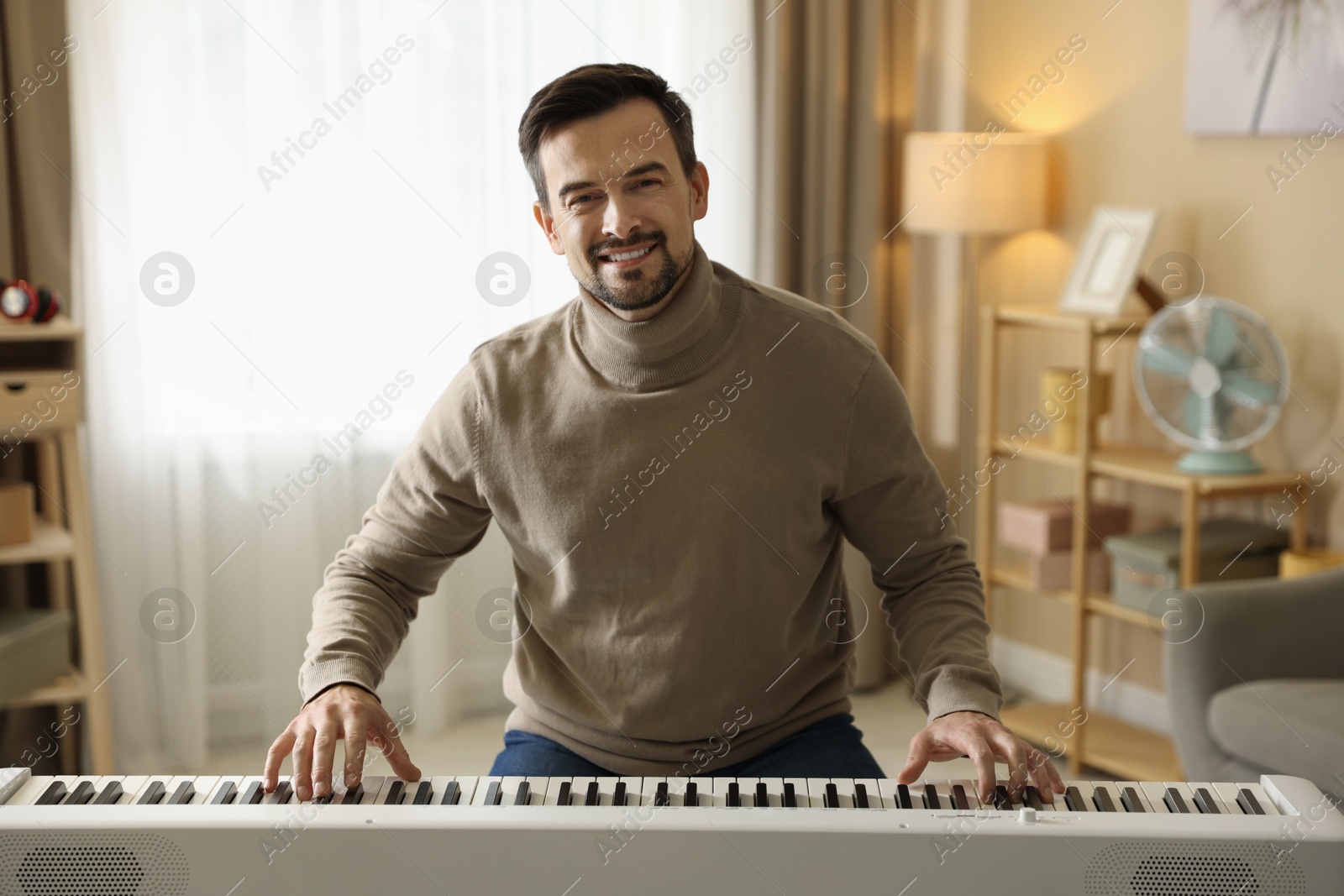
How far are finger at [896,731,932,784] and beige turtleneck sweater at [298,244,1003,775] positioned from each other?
21 centimetres

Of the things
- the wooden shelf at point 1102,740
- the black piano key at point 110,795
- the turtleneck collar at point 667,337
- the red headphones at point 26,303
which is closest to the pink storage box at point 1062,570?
the wooden shelf at point 1102,740

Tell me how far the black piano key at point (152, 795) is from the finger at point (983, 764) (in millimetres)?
724

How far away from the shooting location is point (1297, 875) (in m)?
1.01

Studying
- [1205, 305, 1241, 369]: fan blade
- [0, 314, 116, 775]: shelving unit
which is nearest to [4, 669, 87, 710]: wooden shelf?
[0, 314, 116, 775]: shelving unit

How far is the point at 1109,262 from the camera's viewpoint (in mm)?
3299

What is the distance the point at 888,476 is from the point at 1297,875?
0.69 meters

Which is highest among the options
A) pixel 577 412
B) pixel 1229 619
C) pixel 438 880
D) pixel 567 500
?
pixel 577 412

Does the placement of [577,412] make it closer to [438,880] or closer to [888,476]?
[888,476]

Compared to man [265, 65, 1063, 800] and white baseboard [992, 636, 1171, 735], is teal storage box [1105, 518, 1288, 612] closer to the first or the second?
white baseboard [992, 636, 1171, 735]

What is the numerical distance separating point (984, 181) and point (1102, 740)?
58.6 inches

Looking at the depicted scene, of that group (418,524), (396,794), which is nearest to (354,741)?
(396,794)

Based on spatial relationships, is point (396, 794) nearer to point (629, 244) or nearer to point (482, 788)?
point (482, 788)

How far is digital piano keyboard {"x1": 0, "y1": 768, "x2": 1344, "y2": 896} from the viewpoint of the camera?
1.02 m

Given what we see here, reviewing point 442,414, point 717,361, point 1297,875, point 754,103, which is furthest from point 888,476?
point 754,103
